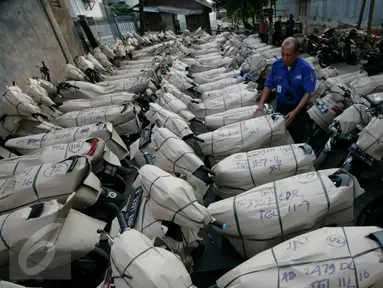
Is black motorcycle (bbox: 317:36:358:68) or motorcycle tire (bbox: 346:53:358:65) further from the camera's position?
motorcycle tire (bbox: 346:53:358:65)

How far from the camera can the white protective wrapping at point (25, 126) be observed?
13.0ft

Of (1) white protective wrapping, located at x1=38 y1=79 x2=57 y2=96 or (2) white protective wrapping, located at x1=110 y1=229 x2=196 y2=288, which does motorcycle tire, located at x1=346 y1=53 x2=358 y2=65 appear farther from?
(2) white protective wrapping, located at x1=110 y1=229 x2=196 y2=288

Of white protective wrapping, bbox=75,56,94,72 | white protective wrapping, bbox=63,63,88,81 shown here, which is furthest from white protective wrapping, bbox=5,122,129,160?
white protective wrapping, bbox=75,56,94,72

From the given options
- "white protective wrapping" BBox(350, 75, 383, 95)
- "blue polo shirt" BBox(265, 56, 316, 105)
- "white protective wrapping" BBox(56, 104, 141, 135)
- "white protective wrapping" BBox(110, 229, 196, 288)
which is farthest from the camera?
"white protective wrapping" BBox(350, 75, 383, 95)

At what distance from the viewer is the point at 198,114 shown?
13.7ft

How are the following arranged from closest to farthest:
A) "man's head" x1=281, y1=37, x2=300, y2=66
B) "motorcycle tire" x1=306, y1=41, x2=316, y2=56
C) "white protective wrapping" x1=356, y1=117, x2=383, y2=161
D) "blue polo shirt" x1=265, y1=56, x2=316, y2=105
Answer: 1. "white protective wrapping" x1=356, y1=117, x2=383, y2=161
2. "man's head" x1=281, y1=37, x2=300, y2=66
3. "blue polo shirt" x1=265, y1=56, x2=316, y2=105
4. "motorcycle tire" x1=306, y1=41, x2=316, y2=56

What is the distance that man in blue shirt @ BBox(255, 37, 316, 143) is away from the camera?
2.84 metres

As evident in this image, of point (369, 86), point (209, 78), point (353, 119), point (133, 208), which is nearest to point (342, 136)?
point (353, 119)

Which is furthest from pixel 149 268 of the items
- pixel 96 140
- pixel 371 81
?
pixel 371 81

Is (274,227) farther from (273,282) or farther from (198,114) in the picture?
(198,114)

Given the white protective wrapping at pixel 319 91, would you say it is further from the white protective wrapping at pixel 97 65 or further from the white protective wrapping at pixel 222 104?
the white protective wrapping at pixel 97 65

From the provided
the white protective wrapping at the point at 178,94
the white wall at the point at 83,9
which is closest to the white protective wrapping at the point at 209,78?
the white protective wrapping at the point at 178,94

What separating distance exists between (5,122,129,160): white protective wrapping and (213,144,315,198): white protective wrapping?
179cm

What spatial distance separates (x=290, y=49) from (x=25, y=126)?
4366 millimetres
